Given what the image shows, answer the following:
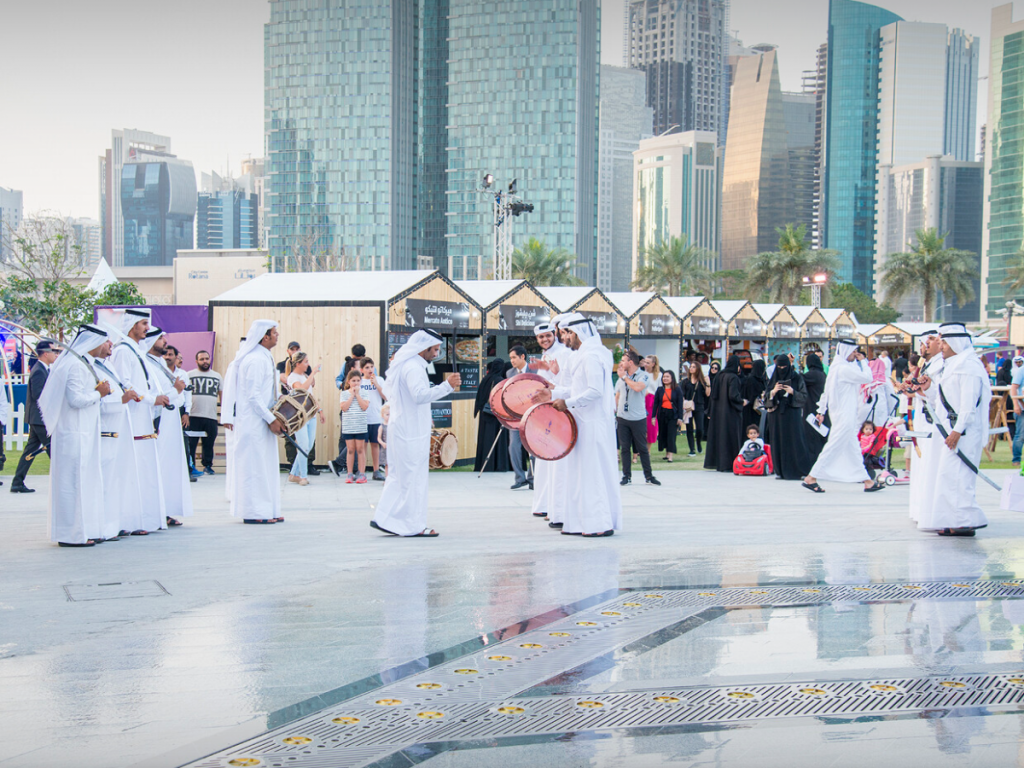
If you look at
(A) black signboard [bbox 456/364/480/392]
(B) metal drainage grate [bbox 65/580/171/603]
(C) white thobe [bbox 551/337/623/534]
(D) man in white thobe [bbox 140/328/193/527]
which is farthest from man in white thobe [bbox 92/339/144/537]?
(A) black signboard [bbox 456/364/480/392]

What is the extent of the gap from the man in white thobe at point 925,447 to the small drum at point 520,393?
136 inches

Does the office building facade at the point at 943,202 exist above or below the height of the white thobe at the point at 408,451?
above

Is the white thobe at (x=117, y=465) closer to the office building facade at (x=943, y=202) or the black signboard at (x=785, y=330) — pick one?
the black signboard at (x=785, y=330)

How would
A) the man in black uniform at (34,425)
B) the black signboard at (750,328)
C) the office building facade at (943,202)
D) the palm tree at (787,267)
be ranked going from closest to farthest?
the man in black uniform at (34,425) < the black signboard at (750,328) < the palm tree at (787,267) < the office building facade at (943,202)

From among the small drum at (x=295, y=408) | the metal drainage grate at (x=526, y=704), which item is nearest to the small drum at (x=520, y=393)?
the small drum at (x=295, y=408)

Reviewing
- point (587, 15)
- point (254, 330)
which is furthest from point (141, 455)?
point (587, 15)

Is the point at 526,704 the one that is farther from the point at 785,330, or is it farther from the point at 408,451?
the point at 785,330

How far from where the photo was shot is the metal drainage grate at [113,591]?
6.55 meters

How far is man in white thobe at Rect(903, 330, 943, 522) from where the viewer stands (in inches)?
358

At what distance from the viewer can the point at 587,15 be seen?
142125mm

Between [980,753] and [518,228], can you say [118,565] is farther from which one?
[518,228]

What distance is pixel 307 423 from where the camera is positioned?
13789 millimetres

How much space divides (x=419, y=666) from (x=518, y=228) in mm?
136554

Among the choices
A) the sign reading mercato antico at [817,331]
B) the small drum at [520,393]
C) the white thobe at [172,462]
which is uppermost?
the sign reading mercato antico at [817,331]
